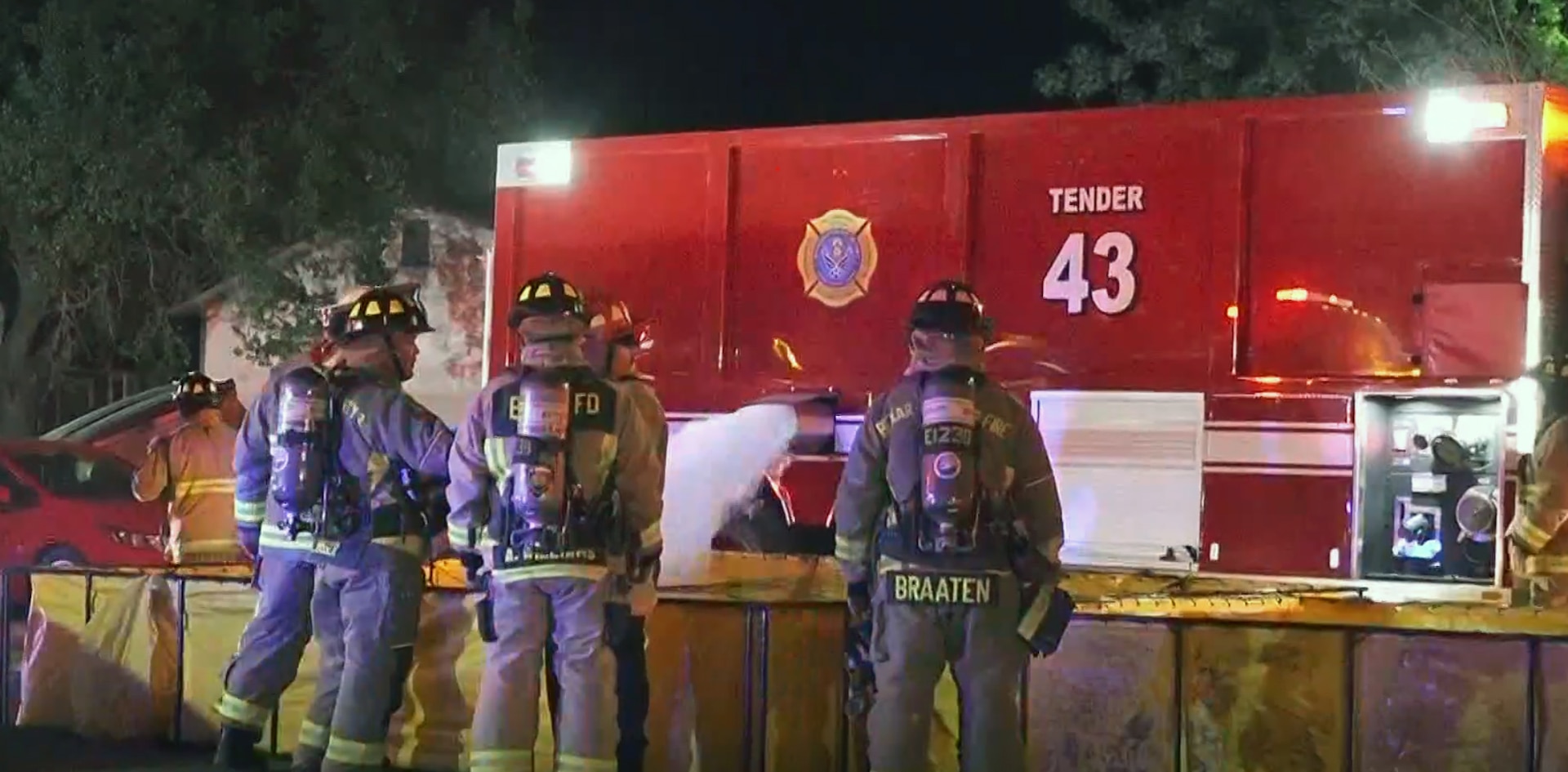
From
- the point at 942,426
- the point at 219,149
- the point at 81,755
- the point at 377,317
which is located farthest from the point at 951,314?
the point at 219,149

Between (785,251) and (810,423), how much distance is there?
2.78 feet

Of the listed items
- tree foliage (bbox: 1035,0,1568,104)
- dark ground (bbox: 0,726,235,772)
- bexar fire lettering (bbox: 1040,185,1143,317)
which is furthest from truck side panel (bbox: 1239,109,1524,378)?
tree foliage (bbox: 1035,0,1568,104)

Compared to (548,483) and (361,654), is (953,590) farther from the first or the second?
(361,654)

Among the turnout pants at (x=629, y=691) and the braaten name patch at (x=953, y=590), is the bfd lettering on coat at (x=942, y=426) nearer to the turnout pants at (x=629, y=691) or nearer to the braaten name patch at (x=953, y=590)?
the braaten name patch at (x=953, y=590)

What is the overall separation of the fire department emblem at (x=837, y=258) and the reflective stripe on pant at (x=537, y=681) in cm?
296

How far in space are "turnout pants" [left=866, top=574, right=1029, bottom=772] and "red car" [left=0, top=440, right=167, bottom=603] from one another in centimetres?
853

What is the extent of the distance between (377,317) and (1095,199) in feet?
10.2

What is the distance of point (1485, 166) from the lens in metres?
7.62

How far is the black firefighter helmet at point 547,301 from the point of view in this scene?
650cm

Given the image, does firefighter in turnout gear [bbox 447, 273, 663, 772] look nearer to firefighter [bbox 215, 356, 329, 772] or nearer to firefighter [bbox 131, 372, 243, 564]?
firefighter [bbox 215, 356, 329, 772]

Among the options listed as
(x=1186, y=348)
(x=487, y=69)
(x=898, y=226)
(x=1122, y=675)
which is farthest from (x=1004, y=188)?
(x=487, y=69)

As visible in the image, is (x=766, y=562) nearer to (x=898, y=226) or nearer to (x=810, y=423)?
(x=810, y=423)

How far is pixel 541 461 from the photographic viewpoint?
6.40m

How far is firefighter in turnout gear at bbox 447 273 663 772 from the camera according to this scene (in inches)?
252
